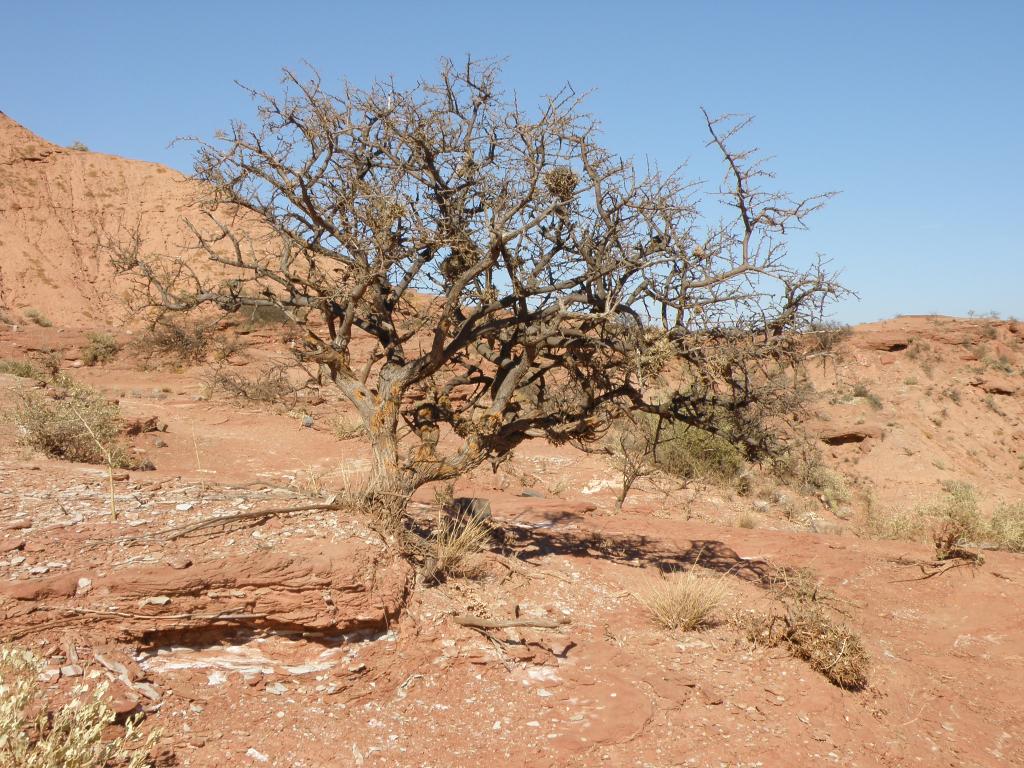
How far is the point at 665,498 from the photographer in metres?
11.9

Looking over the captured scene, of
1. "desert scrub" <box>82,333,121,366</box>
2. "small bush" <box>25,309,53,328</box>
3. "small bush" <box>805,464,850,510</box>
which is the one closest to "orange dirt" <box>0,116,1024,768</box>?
"small bush" <box>805,464,850,510</box>

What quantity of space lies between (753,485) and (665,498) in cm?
266

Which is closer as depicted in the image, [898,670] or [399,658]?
[399,658]

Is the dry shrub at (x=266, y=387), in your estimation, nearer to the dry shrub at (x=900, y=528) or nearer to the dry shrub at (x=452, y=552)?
the dry shrub at (x=452, y=552)

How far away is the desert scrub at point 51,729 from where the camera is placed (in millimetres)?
2959

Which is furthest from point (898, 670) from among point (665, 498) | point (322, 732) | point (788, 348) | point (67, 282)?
point (67, 282)

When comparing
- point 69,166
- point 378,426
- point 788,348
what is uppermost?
point 69,166

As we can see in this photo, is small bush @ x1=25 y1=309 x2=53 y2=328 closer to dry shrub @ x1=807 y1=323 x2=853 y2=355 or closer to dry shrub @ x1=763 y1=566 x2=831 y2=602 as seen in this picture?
dry shrub @ x1=763 y1=566 x2=831 y2=602

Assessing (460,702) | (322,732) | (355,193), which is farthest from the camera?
(355,193)

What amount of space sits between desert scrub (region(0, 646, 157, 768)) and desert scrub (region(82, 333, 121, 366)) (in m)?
19.0

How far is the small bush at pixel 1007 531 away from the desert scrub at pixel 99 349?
68.7 feet

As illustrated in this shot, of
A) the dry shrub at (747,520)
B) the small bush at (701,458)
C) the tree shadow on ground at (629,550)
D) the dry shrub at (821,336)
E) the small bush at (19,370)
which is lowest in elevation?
the dry shrub at (747,520)

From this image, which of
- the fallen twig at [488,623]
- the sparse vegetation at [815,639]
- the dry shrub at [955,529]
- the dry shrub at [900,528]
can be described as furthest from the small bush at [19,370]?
the dry shrub at [955,529]

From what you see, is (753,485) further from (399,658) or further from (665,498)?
(399,658)
